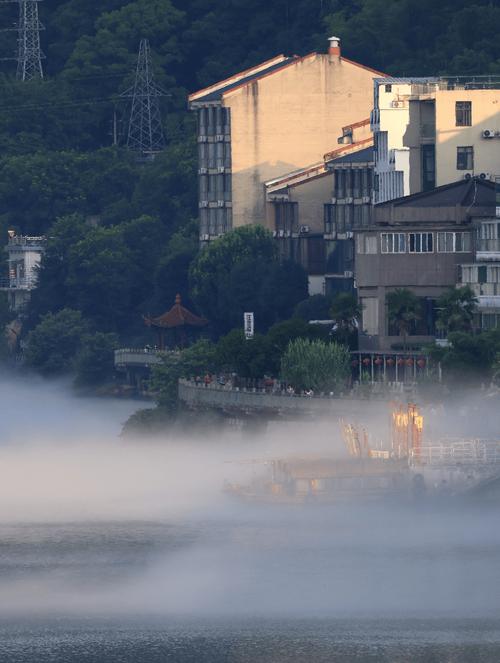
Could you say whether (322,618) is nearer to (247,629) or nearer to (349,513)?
(247,629)

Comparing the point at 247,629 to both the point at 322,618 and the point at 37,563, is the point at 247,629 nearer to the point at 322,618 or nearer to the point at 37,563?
the point at 322,618

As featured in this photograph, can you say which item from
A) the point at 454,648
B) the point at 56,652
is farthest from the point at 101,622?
the point at 454,648

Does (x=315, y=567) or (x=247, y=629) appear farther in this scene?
(x=315, y=567)

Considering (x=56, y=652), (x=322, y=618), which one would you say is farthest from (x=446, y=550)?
(x=56, y=652)

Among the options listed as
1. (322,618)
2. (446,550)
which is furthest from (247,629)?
(446,550)

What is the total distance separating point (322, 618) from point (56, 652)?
14.1m

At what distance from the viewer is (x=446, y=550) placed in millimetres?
187500

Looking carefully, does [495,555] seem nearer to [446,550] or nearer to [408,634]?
[446,550]

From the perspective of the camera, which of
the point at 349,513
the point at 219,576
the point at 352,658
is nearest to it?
the point at 352,658

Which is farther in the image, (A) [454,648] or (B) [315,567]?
(B) [315,567]

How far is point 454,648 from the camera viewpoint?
164875mm

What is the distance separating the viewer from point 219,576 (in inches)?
7146

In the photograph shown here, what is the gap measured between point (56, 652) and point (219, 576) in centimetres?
1784

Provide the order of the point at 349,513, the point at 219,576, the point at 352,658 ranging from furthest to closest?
the point at 349,513, the point at 219,576, the point at 352,658
